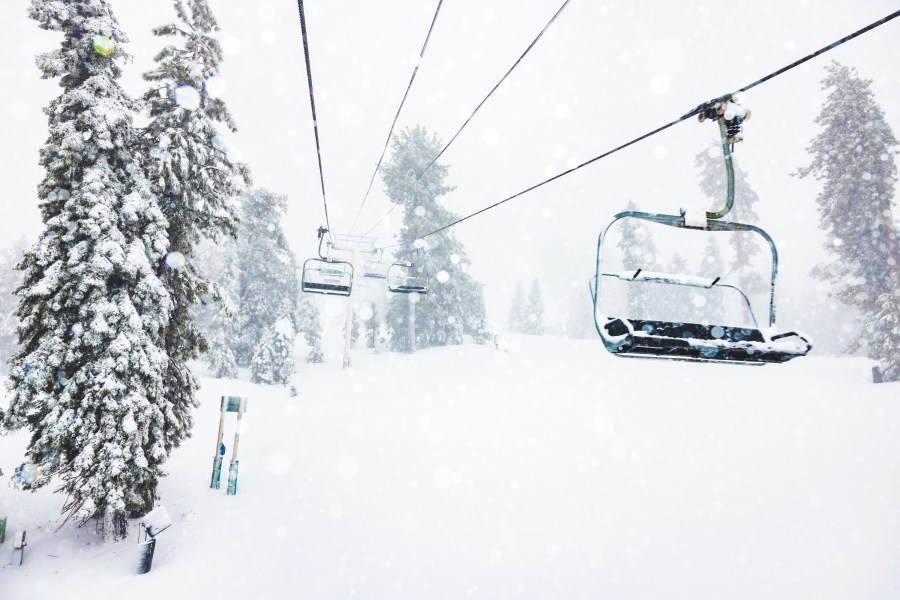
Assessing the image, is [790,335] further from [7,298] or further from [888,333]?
[7,298]

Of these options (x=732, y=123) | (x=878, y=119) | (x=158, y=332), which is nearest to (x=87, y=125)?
(x=158, y=332)

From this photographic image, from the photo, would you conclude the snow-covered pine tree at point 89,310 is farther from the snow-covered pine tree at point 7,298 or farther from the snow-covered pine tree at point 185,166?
the snow-covered pine tree at point 7,298

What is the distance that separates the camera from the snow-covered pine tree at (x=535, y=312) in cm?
6119

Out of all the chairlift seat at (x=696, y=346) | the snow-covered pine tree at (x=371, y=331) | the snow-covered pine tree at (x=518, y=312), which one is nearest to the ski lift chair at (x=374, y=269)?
the chairlift seat at (x=696, y=346)

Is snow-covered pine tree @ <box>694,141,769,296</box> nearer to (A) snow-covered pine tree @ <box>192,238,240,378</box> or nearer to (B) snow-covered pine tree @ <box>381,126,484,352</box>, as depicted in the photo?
(B) snow-covered pine tree @ <box>381,126,484,352</box>

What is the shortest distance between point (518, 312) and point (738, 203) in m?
36.2

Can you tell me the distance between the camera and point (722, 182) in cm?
3356

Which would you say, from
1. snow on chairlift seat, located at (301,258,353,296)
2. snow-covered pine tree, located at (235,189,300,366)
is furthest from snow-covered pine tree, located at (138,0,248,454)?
snow-covered pine tree, located at (235,189,300,366)

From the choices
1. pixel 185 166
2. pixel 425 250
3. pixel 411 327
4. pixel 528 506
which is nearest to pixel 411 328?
pixel 411 327

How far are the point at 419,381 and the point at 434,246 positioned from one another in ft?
40.2

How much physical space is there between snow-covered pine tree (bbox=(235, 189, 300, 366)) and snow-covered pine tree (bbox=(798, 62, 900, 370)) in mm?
31555

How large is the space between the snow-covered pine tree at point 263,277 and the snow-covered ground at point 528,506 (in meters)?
12.6

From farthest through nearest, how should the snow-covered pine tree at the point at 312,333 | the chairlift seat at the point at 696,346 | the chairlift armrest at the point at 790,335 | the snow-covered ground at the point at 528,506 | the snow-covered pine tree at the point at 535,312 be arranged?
the snow-covered pine tree at the point at 535,312, the snow-covered pine tree at the point at 312,333, the snow-covered ground at the point at 528,506, the chairlift armrest at the point at 790,335, the chairlift seat at the point at 696,346

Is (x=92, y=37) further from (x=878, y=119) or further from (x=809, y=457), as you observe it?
(x=878, y=119)
